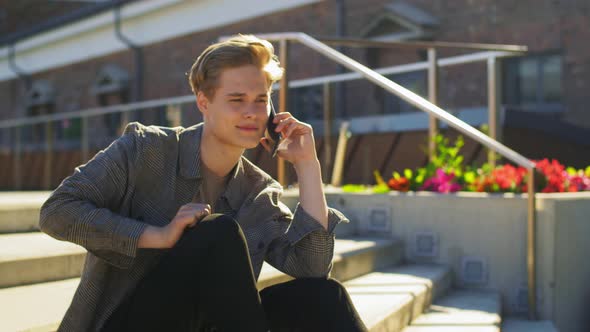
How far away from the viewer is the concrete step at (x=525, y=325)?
329cm

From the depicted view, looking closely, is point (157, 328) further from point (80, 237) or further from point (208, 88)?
point (208, 88)

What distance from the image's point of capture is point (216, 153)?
1964mm

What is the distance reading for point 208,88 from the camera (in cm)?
188

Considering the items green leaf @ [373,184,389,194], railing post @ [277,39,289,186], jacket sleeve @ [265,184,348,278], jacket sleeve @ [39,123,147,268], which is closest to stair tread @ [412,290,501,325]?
green leaf @ [373,184,389,194]

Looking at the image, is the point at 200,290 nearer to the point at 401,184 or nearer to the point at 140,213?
the point at 140,213

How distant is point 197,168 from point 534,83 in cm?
876

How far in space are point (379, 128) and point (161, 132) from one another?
5.45 meters

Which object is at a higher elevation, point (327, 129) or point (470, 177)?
point (327, 129)

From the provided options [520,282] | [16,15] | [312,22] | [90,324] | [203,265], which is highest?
[16,15]

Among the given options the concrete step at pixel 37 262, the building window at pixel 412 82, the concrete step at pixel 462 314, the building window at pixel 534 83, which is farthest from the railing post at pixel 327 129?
the building window at pixel 534 83

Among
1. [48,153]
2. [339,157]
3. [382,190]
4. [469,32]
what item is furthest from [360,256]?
[48,153]

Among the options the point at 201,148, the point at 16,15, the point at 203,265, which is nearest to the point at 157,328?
the point at 203,265

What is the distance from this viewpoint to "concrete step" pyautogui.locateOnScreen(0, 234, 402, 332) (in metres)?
1.93

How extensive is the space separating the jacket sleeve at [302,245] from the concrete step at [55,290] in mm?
532
